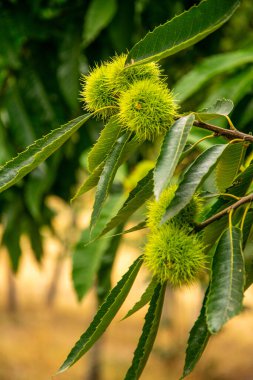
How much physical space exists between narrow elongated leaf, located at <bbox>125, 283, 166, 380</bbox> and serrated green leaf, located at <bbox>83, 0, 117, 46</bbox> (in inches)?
52.4

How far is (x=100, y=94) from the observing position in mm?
884

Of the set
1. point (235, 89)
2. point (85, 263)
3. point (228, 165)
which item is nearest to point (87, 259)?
point (85, 263)

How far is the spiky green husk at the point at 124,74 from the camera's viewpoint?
0.86m

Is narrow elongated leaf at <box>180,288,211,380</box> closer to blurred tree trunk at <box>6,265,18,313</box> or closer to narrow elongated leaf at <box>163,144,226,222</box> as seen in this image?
narrow elongated leaf at <box>163,144,226,222</box>

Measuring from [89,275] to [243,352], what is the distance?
7.29 meters

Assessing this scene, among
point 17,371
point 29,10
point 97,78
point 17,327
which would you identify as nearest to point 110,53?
point 29,10

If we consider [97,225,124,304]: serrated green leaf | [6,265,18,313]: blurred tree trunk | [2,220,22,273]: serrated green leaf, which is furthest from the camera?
[6,265,18,313]: blurred tree trunk

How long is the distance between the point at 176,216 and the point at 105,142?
139 mm

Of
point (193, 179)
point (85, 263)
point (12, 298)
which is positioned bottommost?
point (12, 298)

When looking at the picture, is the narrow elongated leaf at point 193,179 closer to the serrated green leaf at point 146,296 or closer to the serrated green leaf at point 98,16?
the serrated green leaf at point 146,296

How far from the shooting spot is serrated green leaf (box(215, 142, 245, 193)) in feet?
3.11

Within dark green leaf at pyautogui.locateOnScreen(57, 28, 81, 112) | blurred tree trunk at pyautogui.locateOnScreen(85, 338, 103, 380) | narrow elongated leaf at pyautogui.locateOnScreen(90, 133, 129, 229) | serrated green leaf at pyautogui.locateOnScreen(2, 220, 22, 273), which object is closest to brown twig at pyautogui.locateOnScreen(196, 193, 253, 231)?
narrow elongated leaf at pyautogui.locateOnScreen(90, 133, 129, 229)

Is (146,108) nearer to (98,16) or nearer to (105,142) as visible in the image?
(105,142)

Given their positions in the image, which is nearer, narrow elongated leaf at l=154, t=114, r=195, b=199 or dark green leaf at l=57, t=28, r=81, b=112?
narrow elongated leaf at l=154, t=114, r=195, b=199
